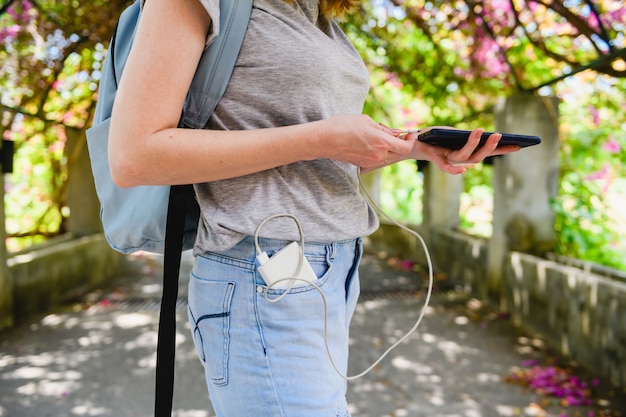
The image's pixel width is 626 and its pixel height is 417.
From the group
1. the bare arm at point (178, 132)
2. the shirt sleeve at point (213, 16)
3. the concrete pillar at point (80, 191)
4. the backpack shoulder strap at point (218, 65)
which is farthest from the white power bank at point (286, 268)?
the concrete pillar at point (80, 191)

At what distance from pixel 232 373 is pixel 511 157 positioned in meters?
4.42

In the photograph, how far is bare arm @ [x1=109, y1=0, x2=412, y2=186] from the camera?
91cm

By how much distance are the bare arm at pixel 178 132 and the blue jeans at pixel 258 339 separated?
0.19m

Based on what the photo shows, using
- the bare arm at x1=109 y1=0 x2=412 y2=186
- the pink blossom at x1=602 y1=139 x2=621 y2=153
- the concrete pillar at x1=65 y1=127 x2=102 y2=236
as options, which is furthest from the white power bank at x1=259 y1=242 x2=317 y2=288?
the concrete pillar at x1=65 y1=127 x2=102 y2=236

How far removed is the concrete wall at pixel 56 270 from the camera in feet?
15.8

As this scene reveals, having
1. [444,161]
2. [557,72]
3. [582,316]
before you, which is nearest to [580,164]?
[557,72]

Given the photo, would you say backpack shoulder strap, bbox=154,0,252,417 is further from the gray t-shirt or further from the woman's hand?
the woman's hand

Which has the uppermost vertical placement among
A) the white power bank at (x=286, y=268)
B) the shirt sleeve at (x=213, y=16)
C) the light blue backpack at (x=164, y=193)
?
the shirt sleeve at (x=213, y=16)

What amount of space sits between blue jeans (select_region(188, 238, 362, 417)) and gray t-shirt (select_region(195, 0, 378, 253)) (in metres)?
0.05

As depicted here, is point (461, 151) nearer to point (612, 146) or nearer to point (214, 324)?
point (214, 324)

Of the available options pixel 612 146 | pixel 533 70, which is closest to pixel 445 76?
pixel 533 70

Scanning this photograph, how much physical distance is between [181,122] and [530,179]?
4.44 meters

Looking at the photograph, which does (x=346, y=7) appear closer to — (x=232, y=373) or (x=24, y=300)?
(x=232, y=373)

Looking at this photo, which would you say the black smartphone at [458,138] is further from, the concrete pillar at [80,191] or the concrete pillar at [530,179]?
the concrete pillar at [80,191]
